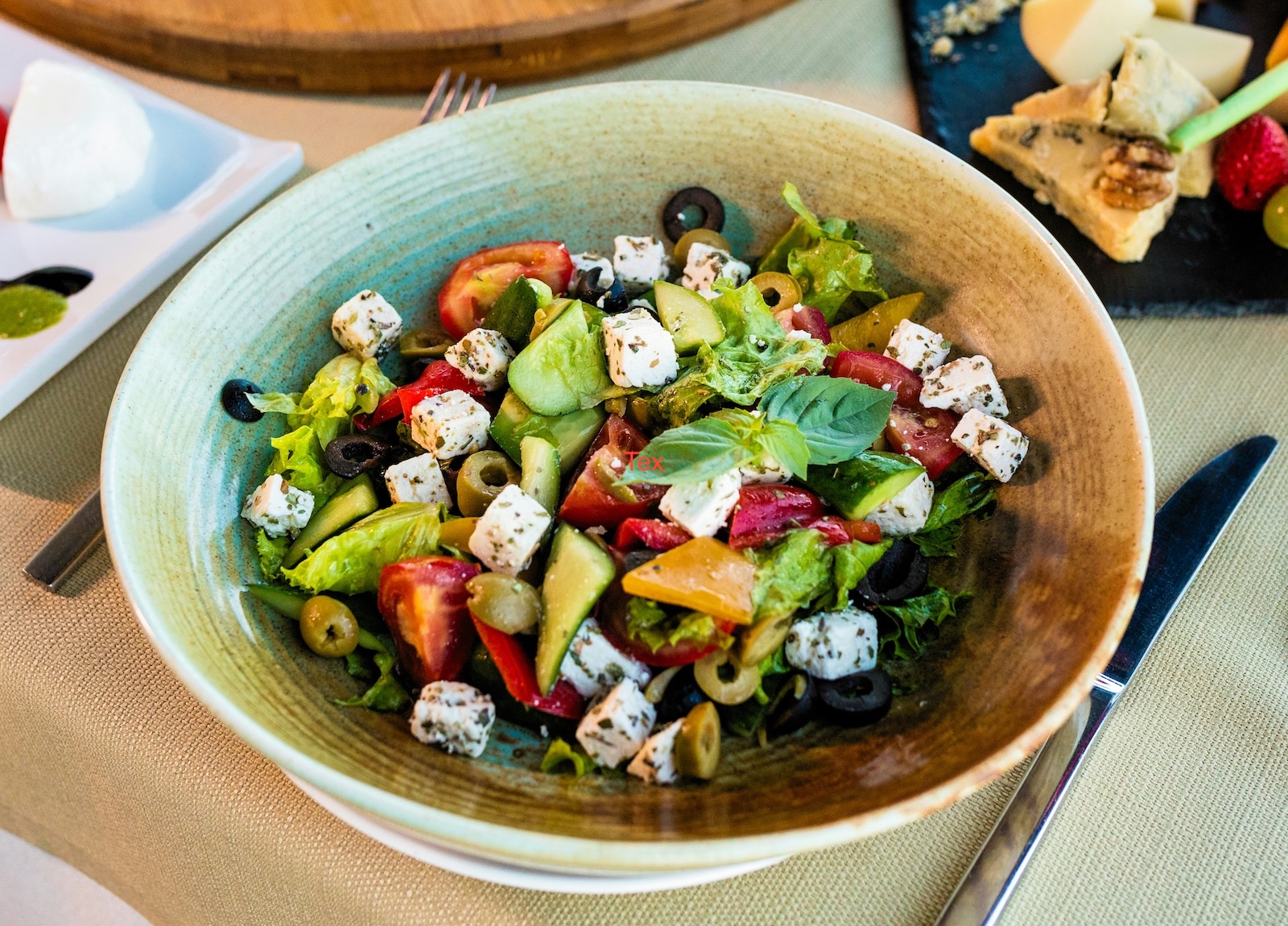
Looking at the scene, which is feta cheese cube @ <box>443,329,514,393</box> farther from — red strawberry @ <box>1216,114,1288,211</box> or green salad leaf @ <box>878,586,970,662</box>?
red strawberry @ <box>1216,114,1288,211</box>

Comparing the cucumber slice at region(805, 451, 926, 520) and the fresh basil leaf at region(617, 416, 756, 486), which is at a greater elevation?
the fresh basil leaf at region(617, 416, 756, 486)

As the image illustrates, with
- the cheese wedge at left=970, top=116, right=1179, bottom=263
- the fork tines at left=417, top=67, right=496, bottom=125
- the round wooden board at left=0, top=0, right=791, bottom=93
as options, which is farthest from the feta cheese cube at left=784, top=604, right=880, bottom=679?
the round wooden board at left=0, top=0, right=791, bottom=93

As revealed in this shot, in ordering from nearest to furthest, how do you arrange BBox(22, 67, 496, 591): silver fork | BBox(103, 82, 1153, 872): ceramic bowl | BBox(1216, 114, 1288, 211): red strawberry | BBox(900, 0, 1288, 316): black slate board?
BBox(103, 82, 1153, 872): ceramic bowl, BBox(22, 67, 496, 591): silver fork, BBox(900, 0, 1288, 316): black slate board, BBox(1216, 114, 1288, 211): red strawberry

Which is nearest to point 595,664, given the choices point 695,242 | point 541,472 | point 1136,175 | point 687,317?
point 541,472

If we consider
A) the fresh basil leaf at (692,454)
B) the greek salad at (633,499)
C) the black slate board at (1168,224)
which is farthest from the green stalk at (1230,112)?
the fresh basil leaf at (692,454)

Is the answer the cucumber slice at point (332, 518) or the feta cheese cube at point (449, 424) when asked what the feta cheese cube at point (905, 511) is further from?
the cucumber slice at point (332, 518)

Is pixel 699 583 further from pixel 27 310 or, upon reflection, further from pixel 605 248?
pixel 27 310
